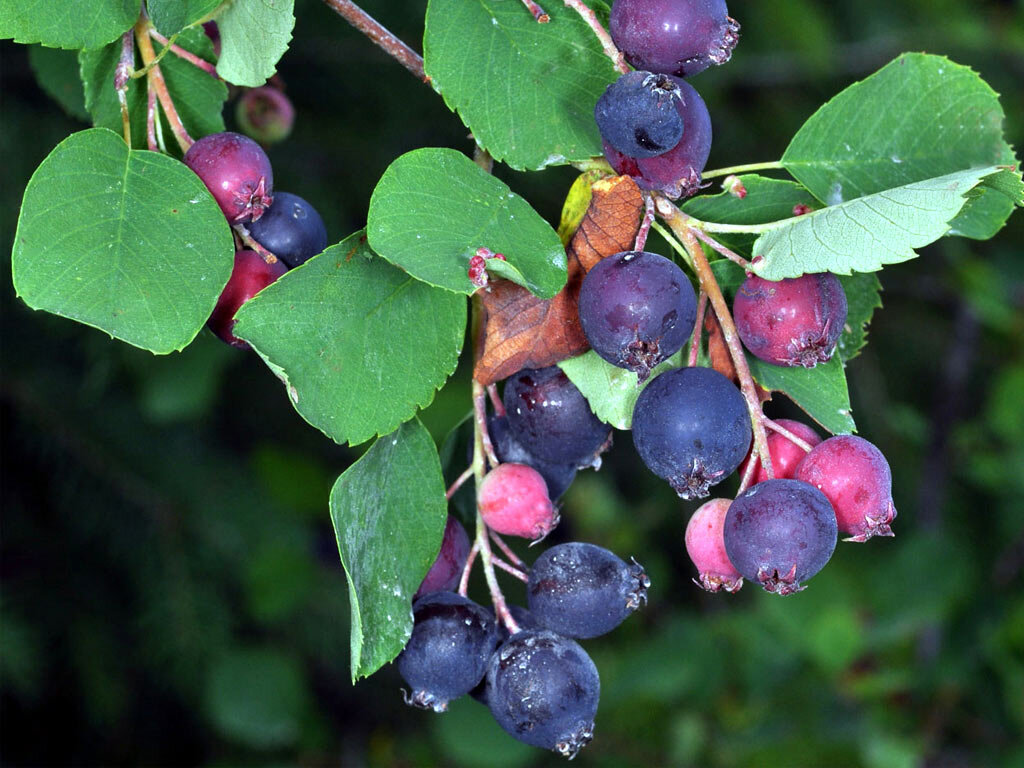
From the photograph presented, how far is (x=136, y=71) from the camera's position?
2.79 feet

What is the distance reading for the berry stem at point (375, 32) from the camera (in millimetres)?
822

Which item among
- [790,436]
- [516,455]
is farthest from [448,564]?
[790,436]

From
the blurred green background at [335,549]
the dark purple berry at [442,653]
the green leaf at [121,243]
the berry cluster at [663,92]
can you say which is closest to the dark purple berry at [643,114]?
the berry cluster at [663,92]

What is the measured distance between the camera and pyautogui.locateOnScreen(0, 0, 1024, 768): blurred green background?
78.9 inches

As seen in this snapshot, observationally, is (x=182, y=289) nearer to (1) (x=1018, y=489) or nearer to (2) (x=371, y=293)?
(2) (x=371, y=293)

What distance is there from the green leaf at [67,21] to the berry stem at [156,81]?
0.04 metres

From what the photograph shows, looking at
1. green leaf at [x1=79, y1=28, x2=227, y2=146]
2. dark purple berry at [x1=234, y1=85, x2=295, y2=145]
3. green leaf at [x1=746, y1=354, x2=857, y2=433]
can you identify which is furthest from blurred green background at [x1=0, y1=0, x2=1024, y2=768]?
green leaf at [x1=746, y1=354, x2=857, y2=433]

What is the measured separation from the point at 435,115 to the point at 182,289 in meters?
1.45

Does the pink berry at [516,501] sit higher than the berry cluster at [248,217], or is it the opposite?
the berry cluster at [248,217]

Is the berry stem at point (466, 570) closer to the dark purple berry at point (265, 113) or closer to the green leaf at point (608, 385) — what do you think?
the green leaf at point (608, 385)

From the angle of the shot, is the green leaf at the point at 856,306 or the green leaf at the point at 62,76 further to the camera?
the green leaf at the point at 62,76

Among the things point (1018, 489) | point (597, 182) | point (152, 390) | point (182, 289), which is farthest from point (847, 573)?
point (182, 289)

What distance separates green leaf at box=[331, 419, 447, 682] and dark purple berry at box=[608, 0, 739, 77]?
0.37 meters

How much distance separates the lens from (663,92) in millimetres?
698
